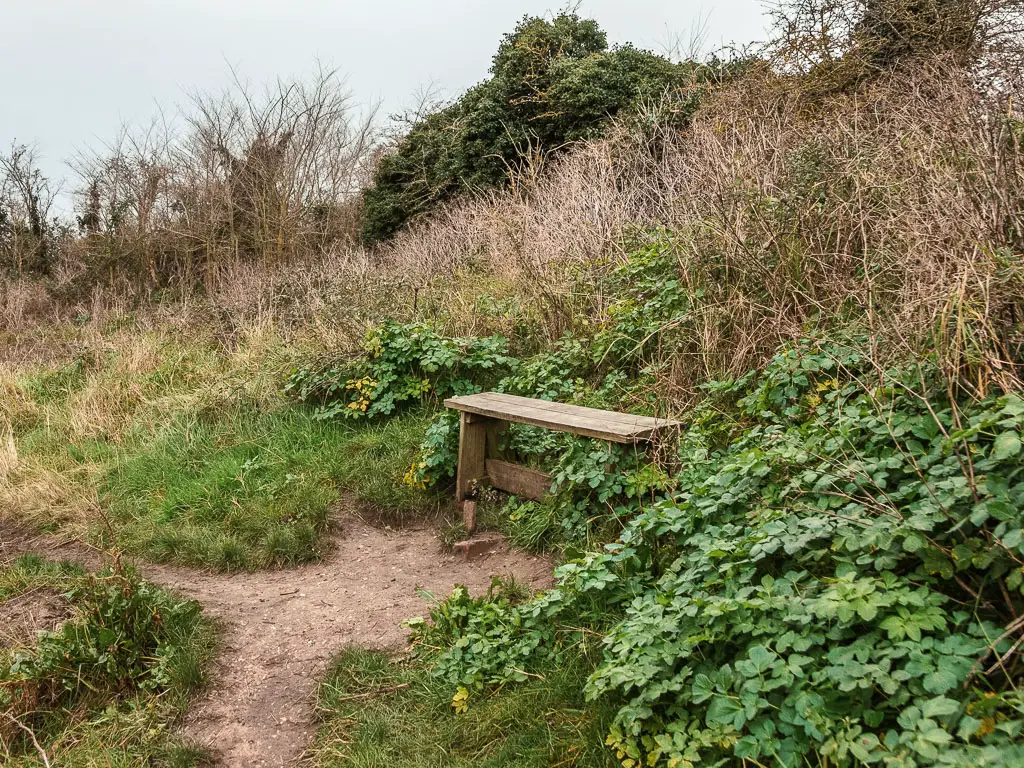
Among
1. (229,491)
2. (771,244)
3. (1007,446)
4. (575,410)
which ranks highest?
(771,244)

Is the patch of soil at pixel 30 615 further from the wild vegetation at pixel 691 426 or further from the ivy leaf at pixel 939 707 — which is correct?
the ivy leaf at pixel 939 707

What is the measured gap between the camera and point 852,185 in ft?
15.4

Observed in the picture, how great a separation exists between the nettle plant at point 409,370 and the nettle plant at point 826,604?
3145mm

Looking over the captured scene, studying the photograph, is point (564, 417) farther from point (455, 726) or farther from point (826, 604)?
point (826, 604)

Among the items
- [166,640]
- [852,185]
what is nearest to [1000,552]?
[852,185]

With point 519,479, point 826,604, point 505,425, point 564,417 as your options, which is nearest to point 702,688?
point 826,604

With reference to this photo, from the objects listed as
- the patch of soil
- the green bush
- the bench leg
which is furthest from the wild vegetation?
the green bush

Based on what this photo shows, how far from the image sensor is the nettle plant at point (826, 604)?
6.59ft

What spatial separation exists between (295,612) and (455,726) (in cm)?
159

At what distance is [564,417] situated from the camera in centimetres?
433

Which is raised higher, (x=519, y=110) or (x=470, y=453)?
(x=519, y=110)

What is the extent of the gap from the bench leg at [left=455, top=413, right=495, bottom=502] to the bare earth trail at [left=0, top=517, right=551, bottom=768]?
41 centimetres

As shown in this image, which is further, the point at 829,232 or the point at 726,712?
the point at 829,232

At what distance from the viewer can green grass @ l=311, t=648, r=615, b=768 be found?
8.68ft
